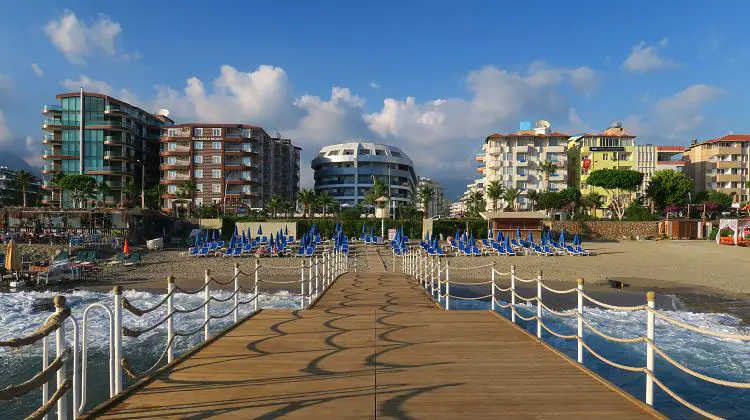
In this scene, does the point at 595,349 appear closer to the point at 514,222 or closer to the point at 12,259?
the point at 12,259

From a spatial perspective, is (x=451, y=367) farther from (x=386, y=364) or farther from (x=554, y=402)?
(x=554, y=402)

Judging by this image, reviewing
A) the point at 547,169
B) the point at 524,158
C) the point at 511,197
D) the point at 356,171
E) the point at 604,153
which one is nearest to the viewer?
the point at 511,197

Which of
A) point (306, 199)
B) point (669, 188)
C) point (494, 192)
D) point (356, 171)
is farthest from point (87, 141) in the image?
point (669, 188)

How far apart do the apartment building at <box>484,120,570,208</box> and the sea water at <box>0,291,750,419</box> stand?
57.9 meters

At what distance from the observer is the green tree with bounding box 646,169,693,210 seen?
204 feet

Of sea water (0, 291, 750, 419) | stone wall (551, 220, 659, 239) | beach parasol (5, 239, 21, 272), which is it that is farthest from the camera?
stone wall (551, 220, 659, 239)

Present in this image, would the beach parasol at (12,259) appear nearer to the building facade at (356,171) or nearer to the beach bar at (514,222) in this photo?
the beach bar at (514,222)

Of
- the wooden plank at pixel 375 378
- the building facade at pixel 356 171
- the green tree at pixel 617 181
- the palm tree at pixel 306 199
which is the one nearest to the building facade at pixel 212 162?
the palm tree at pixel 306 199

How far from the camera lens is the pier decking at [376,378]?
400cm

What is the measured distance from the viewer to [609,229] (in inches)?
2016

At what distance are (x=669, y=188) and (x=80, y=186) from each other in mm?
72507

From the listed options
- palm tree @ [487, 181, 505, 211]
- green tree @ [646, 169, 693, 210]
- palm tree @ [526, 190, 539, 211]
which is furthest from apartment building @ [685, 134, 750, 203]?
palm tree @ [487, 181, 505, 211]

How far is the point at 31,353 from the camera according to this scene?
11984mm

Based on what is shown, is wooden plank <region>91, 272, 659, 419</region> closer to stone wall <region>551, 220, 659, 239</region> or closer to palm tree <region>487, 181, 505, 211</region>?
stone wall <region>551, 220, 659, 239</region>
